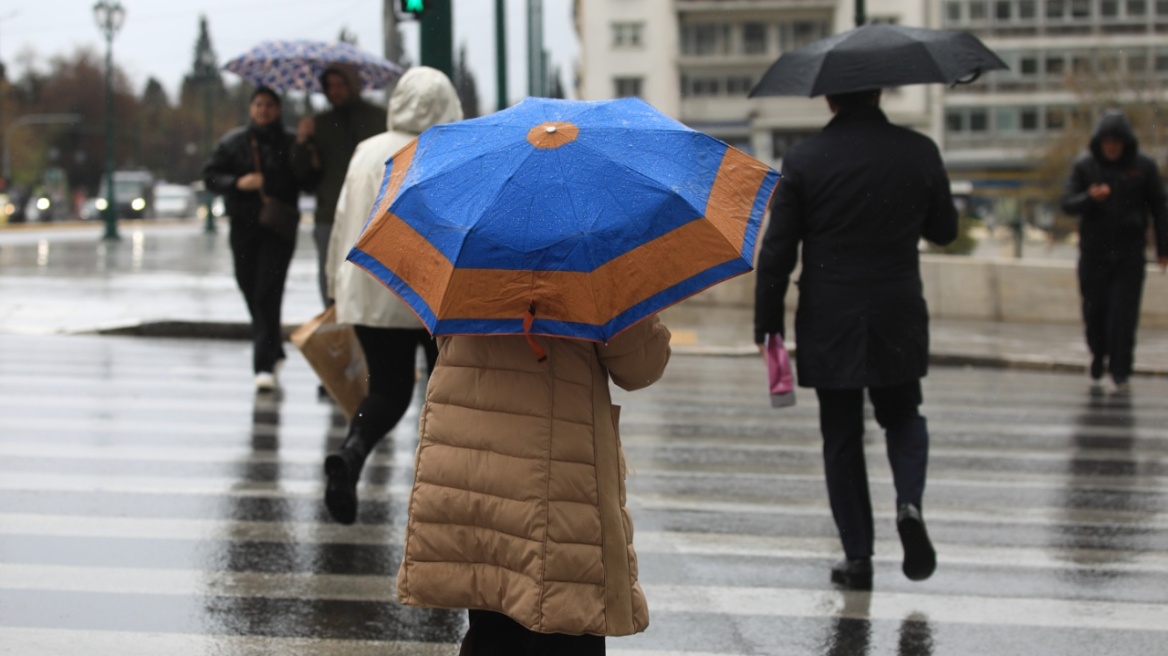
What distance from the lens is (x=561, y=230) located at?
3.40 metres

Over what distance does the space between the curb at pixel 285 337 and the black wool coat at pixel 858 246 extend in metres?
8.31

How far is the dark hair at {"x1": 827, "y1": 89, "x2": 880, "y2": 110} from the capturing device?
5.62m

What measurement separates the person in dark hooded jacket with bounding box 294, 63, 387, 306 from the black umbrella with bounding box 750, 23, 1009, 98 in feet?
12.8

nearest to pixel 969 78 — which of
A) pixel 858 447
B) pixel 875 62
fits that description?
pixel 875 62

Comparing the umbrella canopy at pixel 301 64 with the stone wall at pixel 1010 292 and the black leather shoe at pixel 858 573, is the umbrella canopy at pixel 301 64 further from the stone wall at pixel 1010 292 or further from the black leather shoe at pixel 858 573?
the stone wall at pixel 1010 292

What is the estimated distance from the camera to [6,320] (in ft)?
48.5

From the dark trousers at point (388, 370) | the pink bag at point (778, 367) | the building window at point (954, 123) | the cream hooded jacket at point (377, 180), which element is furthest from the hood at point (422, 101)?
the building window at point (954, 123)

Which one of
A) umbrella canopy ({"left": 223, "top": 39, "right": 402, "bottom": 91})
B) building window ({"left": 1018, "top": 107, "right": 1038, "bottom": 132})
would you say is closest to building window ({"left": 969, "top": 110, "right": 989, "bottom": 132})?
building window ({"left": 1018, "top": 107, "right": 1038, "bottom": 132})

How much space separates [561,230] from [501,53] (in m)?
15.9

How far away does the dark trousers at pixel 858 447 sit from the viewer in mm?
5617

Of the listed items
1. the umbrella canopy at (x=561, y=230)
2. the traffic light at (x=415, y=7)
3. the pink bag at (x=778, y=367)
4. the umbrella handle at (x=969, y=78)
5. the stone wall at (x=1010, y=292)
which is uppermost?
the traffic light at (x=415, y=7)

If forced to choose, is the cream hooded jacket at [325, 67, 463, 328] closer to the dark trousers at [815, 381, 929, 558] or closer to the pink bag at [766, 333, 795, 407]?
the pink bag at [766, 333, 795, 407]

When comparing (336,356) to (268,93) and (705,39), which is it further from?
(705,39)

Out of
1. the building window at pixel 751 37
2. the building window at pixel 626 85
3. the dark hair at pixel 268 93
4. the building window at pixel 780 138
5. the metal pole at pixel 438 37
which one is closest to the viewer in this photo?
the dark hair at pixel 268 93
